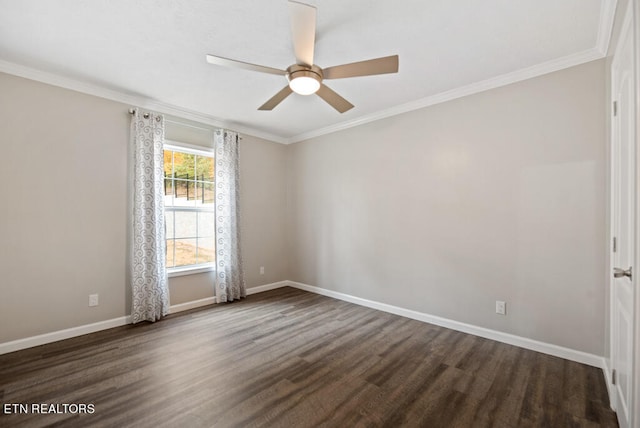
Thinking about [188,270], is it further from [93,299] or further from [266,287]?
[266,287]

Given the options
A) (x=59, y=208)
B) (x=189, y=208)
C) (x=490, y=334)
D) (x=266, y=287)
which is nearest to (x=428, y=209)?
(x=490, y=334)

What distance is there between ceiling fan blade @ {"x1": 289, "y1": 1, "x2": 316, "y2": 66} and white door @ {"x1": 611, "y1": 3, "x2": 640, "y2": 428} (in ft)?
5.31

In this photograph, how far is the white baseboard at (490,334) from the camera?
2.38 meters

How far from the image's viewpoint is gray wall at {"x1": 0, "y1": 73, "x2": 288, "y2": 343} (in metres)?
2.63

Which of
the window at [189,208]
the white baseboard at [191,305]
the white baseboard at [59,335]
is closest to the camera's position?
the white baseboard at [59,335]

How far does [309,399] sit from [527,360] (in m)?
1.96

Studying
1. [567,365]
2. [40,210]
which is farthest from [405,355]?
[40,210]

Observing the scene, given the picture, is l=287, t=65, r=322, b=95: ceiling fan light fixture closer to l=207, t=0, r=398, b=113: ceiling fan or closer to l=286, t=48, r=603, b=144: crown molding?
l=207, t=0, r=398, b=113: ceiling fan

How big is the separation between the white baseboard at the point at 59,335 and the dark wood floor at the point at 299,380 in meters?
0.09

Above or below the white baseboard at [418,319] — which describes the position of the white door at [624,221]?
above

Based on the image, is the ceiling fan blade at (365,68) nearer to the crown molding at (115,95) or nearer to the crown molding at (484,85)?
the crown molding at (484,85)

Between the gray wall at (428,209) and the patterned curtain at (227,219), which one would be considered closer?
the gray wall at (428,209)

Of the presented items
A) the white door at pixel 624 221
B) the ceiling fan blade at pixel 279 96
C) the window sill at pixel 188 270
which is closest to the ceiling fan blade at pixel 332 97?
the ceiling fan blade at pixel 279 96

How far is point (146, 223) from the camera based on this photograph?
333 cm
